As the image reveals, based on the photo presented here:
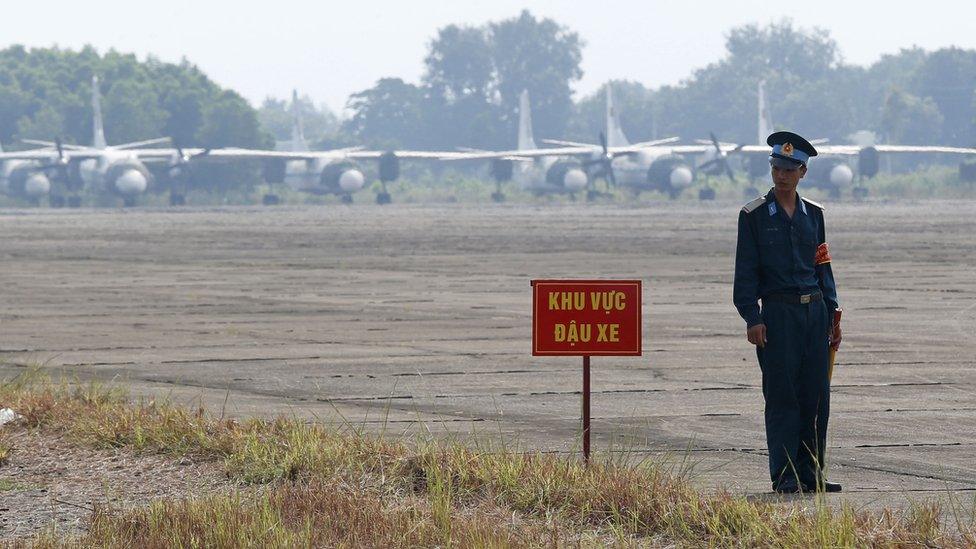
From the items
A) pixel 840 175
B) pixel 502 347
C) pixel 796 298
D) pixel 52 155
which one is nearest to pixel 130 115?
pixel 52 155

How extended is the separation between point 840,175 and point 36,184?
159 ft

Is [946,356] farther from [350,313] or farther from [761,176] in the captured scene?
[761,176]

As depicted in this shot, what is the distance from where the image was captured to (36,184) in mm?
107812

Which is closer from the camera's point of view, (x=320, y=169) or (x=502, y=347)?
(x=502, y=347)

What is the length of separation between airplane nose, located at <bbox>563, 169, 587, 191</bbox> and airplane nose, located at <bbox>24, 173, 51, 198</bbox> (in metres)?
31.9

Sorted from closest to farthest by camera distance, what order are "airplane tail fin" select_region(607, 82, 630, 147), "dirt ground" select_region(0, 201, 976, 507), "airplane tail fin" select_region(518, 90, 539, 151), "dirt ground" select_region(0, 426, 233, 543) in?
"dirt ground" select_region(0, 426, 233, 543)
"dirt ground" select_region(0, 201, 976, 507)
"airplane tail fin" select_region(607, 82, 630, 147)
"airplane tail fin" select_region(518, 90, 539, 151)

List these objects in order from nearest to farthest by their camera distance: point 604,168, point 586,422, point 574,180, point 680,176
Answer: point 586,422 → point 680,176 → point 604,168 → point 574,180

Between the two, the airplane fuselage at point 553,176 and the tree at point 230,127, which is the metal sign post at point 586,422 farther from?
the tree at point 230,127

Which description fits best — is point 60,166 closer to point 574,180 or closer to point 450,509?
point 574,180

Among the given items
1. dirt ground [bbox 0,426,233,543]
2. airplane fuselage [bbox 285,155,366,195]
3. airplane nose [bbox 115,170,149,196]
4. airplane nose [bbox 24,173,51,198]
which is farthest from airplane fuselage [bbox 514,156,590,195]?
dirt ground [bbox 0,426,233,543]

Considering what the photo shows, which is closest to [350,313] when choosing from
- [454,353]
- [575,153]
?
[454,353]

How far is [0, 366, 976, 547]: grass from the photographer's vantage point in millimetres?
7254

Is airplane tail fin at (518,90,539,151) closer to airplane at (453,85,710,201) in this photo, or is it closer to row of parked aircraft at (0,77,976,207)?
row of parked aircraft at (0,77,976,207)

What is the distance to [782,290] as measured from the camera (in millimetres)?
8875
